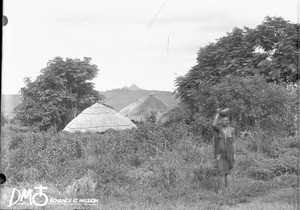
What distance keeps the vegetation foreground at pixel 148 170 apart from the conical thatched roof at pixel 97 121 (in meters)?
4.30

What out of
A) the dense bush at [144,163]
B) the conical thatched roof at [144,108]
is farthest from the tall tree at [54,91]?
the conical thatched roof at [144,108]

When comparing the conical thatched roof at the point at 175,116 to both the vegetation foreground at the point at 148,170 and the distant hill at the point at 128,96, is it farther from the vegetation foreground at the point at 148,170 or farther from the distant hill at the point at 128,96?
the distant hill at the point at 128,96

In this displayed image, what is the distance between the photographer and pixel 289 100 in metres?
13.6

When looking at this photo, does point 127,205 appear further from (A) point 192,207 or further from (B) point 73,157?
(B) point 73,157

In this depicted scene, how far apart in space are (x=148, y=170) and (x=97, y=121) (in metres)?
7.60

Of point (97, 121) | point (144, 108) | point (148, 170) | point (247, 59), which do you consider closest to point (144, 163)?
point (148, 170)

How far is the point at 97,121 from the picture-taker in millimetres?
16094

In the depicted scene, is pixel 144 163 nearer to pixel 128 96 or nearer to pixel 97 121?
pixel 97 121

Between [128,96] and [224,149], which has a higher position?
[128,96]

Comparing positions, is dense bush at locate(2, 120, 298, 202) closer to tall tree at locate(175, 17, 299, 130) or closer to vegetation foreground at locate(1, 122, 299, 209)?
vegetation foreground at locate(1, 122, 299, 209)

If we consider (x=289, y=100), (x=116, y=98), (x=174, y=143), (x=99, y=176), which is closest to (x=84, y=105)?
(x=116, y=98)

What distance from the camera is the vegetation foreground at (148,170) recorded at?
23.4 feet

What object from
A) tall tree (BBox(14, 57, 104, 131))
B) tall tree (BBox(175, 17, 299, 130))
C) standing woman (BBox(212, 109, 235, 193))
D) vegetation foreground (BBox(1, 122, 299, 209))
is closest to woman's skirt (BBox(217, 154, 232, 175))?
standing woman (BBox(212, 109, 235, 193))

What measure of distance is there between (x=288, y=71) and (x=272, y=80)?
2.21ft
